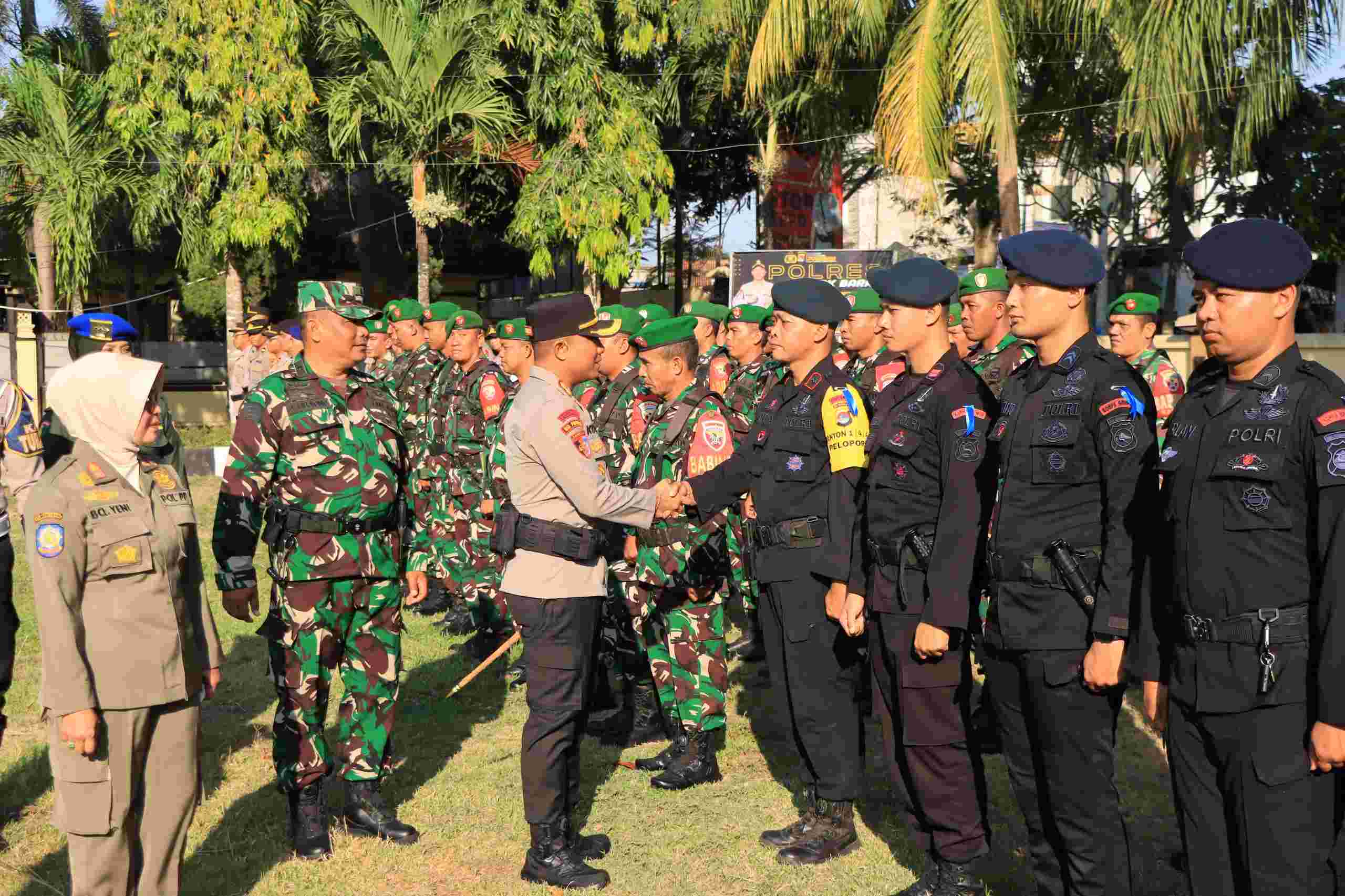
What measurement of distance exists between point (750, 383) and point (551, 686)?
3.91m

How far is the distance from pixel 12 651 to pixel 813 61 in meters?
13.2

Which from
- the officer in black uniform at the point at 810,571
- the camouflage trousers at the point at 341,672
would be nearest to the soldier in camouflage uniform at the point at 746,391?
the officer in black uniform at the point at 810,571

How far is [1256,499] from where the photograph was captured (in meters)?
2.94

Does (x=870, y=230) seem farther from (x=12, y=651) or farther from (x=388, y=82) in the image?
(x=12, y=651)

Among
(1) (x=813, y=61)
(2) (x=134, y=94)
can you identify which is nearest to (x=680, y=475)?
(1) (x=813, y=61)

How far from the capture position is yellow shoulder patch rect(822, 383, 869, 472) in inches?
175

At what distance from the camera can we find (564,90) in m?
17.6

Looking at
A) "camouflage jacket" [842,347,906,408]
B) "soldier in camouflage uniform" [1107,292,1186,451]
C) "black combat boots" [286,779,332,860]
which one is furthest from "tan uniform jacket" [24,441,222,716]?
"soldier in camouflage uniform" [1107,292,1186,451]

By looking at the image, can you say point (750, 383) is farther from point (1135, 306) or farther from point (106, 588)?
point (106, 588)

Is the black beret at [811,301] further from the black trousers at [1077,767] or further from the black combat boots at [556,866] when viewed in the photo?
the black combat boots at [556,866]

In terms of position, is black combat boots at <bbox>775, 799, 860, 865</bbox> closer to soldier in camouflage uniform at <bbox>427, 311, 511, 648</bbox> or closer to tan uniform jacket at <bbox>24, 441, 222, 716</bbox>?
tan uniform jacket at <bbox>24, 441, 222, 716</bbox>

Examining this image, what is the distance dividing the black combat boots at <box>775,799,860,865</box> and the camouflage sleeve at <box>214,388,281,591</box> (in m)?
2.41

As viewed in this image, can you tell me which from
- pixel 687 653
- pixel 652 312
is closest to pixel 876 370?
pixel 652 312

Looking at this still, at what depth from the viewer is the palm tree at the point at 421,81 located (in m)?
16.0
